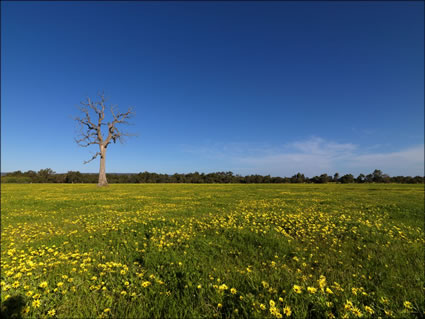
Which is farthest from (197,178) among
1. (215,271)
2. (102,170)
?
(215,271)

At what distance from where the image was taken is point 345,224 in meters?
7.46

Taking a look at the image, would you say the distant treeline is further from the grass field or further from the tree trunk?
the grass field

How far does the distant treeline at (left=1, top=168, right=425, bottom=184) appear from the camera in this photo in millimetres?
56312

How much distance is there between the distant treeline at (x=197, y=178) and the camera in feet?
185

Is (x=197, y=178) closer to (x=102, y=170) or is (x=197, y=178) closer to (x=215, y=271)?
(x=102, y=170)

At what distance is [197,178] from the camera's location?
66625 millimetres

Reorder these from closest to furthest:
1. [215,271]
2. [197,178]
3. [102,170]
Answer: [215,271] → [102,170] → [197,178]

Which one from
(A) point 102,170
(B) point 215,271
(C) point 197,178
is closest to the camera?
(B) point 215,271

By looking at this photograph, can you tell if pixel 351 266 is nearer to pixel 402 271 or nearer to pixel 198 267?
pixel 402 271

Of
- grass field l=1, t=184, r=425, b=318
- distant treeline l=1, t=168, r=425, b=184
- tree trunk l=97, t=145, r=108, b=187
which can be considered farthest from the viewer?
distant treeline l=1, t=168, r=425, b=184

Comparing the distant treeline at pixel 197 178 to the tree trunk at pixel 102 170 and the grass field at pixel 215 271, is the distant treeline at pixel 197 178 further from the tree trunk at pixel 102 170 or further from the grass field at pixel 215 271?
the grass field at pixel 215 271

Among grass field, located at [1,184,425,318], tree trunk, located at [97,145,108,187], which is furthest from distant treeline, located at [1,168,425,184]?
grass field, located at [1,184,425,318]

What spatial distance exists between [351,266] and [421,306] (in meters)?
1.31

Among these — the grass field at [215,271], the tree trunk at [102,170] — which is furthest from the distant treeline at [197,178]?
the grass field at [215,271]
